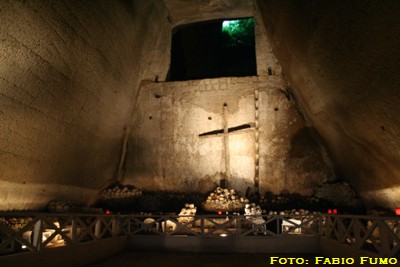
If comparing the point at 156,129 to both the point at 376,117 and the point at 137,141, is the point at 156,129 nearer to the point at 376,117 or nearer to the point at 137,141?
the point at 137,141

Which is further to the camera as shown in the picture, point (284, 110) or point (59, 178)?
point (284, 110)

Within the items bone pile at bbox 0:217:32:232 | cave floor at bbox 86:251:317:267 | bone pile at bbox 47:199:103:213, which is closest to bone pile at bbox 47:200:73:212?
bone pile at bbox 47:199:103:213

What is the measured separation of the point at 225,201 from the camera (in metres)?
10.4

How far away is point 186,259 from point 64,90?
4.81 m

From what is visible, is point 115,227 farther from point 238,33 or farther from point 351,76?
point 238,33

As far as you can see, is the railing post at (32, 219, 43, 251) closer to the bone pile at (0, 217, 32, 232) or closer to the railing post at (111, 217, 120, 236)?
the railing post at (111, 217, 120, 236)

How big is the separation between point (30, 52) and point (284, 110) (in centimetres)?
837

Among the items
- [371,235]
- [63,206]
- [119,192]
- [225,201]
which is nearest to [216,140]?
[225,201]

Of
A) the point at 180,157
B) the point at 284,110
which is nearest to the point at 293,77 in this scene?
the point at 284,110

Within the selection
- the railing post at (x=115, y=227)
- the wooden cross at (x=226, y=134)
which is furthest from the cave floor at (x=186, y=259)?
the wooden cross at (x=226, y=134)

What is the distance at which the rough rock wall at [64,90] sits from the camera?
5.66m

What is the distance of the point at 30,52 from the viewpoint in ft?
18.8

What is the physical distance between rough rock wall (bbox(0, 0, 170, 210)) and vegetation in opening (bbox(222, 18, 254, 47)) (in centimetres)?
881

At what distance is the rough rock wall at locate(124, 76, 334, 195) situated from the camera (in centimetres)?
1086
